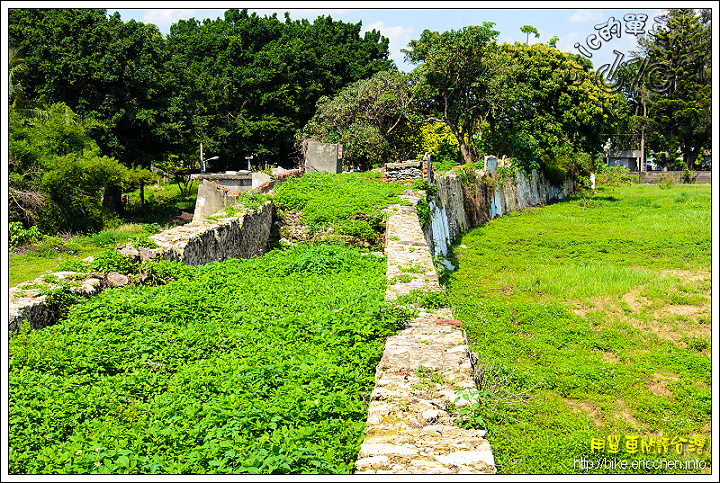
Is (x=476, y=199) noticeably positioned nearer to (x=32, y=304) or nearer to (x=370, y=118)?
(x=370, y=118)

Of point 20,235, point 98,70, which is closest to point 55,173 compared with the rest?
point 20,235

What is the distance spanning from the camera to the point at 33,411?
412cm

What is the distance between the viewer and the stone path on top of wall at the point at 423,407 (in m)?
3.38

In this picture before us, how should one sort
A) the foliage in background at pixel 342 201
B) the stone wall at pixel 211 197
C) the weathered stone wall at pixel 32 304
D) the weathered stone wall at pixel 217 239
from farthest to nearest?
the stone wall at pixel 211 197
the foliage in background at pixel 342 201
the weathered stone wall at pixel 217 239
the weathered stone wall at pixel 32 304

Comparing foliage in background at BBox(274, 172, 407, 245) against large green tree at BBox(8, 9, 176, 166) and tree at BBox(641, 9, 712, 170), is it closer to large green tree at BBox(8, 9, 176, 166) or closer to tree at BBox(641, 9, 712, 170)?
large green tree at BBox(8, 9, 176, 166)

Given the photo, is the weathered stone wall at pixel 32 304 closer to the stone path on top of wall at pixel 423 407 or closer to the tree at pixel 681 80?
the stone path on top of wall at pixel 423 407

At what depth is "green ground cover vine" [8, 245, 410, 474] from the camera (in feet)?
11.9

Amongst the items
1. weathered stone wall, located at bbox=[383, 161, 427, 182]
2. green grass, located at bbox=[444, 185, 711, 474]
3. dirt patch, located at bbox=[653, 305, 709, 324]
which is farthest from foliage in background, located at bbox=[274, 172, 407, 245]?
dirt patch, located at bbox=[653, 305, 709, 324]

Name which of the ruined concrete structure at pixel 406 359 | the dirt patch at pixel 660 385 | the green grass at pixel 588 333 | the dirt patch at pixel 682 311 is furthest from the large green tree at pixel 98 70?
the dirt patch at pixel 660 385

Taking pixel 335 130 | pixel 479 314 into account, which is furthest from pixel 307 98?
pixel 479 314

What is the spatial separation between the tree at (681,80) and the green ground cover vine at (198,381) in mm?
38680

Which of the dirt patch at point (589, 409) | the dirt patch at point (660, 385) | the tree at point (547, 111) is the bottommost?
the dirt patch at point (660, 385)

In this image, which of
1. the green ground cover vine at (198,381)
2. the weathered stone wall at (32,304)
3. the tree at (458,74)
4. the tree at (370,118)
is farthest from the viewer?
the tree at (370,118)

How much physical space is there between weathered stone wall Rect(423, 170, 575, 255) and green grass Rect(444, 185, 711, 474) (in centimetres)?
70
